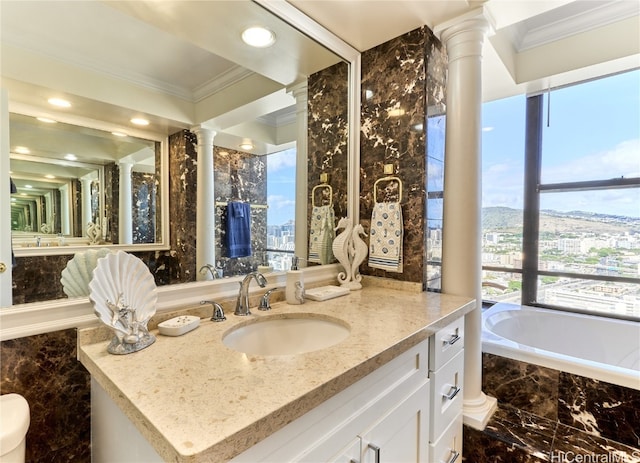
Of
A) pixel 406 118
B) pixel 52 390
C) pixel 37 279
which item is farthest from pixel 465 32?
pixel 52 390

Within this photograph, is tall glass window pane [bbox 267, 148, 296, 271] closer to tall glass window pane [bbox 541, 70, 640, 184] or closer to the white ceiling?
the white ceiling

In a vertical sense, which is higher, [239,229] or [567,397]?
[239,229]

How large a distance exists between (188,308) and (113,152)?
619mm

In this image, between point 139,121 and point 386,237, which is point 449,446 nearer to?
point 386,237

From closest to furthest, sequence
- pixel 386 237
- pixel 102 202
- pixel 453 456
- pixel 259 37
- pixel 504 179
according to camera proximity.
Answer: pixel 102 202 < pixel 453 456 < pixel 259 37 < pixel 386 237 < pixel 504 179

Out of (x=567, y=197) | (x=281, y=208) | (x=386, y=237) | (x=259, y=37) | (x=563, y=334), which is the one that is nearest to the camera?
(x=259, y=37)

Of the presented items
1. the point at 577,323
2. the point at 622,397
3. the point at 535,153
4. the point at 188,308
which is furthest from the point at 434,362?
the point at 535,153

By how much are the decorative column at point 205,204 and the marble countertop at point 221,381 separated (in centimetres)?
28

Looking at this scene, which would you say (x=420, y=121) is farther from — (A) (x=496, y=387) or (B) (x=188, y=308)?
(A) (x=496, y=387)

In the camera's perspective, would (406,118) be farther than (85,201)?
Yes

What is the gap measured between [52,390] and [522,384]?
2.08 m

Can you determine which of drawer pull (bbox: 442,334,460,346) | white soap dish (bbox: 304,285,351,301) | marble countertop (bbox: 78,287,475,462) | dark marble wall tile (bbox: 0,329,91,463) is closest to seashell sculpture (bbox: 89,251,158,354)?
marble countertop (bbox: 78,287,475,462)

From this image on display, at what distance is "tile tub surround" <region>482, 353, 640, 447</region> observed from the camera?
1.43 metres

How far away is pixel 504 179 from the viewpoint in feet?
9.36
